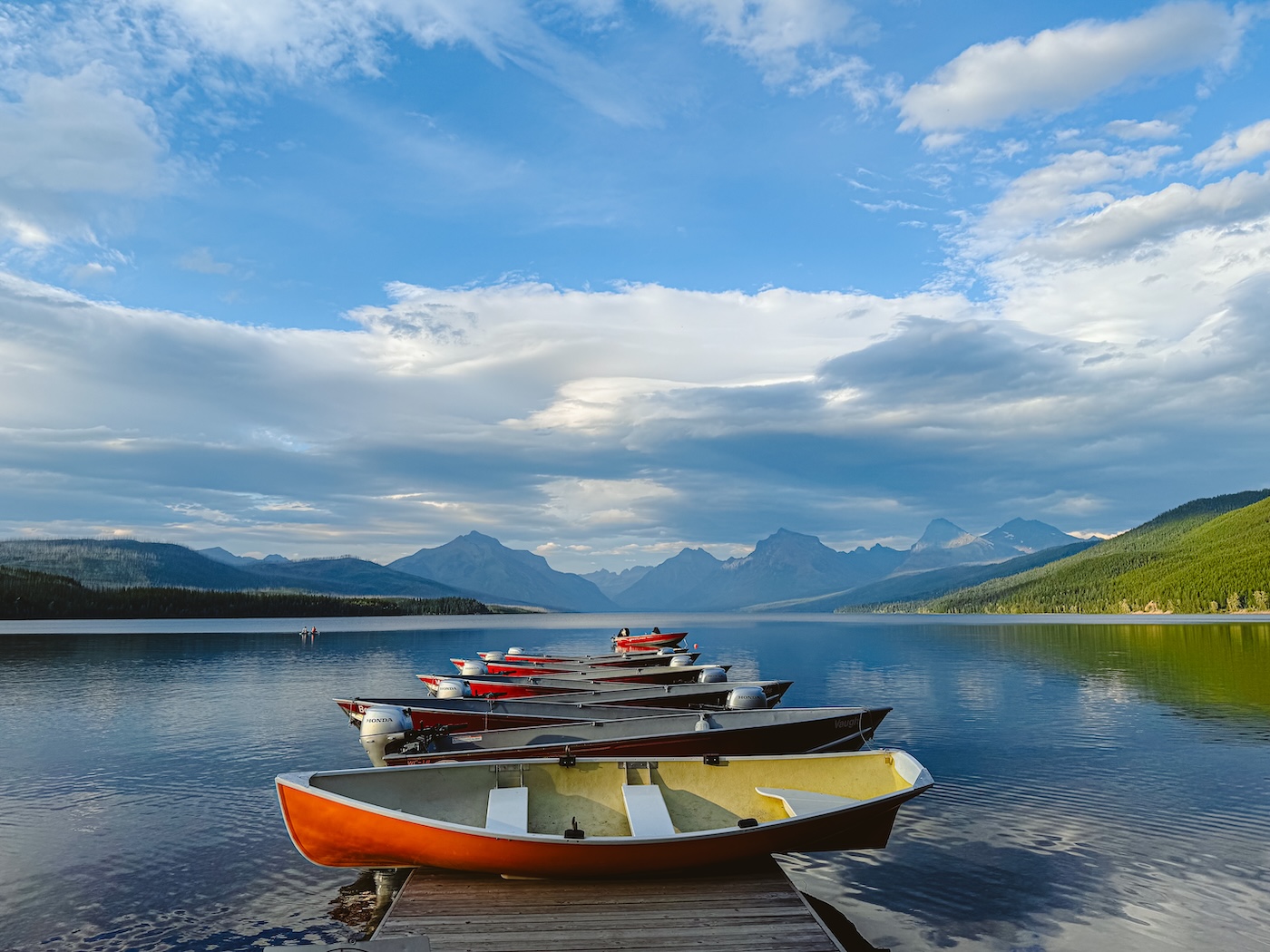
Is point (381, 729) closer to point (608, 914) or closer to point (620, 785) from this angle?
point (620, 785)

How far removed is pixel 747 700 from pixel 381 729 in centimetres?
1069

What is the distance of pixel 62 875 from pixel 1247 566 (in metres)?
243

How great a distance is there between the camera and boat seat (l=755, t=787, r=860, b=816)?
45.5ft

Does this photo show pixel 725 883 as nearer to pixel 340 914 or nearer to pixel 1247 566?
pixel 340 914

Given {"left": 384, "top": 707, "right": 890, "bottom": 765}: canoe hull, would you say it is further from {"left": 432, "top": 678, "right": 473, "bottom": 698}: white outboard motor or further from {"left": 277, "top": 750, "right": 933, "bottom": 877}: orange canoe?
{"left": 432, "top": 678, "right": 473, "bottom": 698}: white outboard motor

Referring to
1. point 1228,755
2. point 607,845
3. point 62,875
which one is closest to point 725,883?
point 607,845

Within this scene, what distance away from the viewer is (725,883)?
1291 cm

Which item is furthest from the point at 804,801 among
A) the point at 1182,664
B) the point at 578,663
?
the point at 1182,664

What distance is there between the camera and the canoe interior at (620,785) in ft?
47.8

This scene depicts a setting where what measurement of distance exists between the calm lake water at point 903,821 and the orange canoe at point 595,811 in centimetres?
168

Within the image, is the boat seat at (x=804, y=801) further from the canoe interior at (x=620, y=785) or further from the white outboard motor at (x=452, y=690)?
the white outboard motor at (x=452, y=690)

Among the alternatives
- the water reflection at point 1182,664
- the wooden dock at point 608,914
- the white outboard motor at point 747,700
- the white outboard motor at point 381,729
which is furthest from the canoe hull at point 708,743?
the water reflection at point 1182,664

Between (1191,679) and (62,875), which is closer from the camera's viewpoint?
(62,875)

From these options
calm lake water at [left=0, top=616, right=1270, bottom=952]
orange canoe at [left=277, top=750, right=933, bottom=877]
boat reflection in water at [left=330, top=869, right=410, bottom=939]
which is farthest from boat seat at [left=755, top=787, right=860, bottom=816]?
boat reflection in water at [left=330, top=869, right=410, bottom=939]
